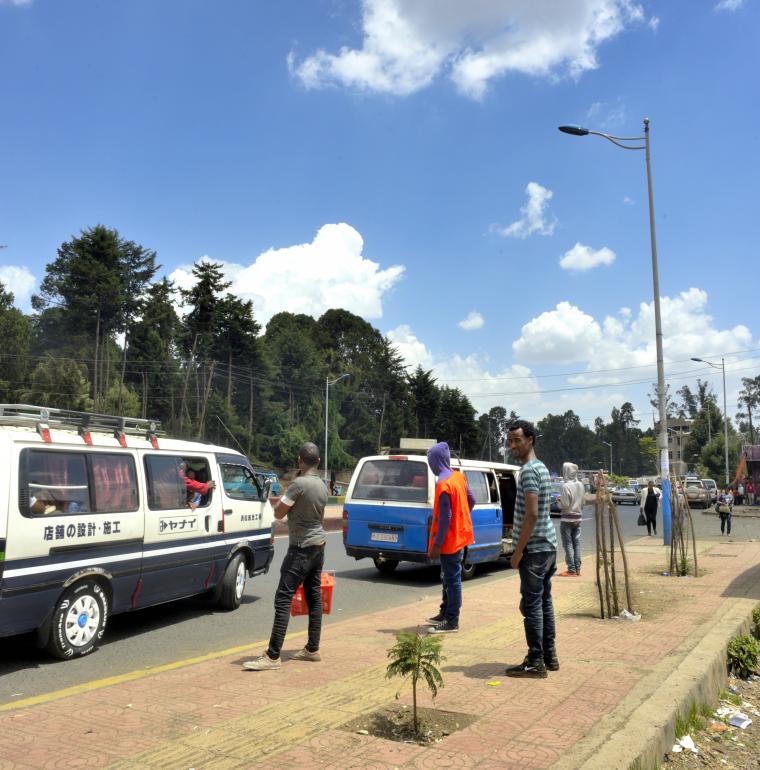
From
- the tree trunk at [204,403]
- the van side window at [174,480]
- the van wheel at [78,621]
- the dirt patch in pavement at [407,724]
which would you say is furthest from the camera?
A: the tree trunk at [204,403]

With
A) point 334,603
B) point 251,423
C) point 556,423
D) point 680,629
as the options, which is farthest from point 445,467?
point 556,423

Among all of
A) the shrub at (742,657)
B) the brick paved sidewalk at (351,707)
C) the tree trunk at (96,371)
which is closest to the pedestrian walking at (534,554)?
the brick paved sidewalk at (351,707)

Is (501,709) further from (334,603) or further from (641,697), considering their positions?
(334,603)

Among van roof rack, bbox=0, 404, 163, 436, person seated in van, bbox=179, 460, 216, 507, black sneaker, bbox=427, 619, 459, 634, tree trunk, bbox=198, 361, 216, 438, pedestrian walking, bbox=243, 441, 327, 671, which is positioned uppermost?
tree trunk, bbox=198, 361, 216, 438

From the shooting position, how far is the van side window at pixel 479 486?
41.0 feet

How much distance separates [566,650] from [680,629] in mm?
1646

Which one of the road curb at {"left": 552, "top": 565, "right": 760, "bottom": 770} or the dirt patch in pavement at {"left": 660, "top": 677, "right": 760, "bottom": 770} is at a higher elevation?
the road curb at {"left": 552, "top": 565, "right": 760, "bottom": 770}

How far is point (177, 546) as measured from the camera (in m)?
7.83

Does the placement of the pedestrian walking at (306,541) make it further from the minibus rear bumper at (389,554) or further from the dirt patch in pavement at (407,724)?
the minibus rear bumper at (389,554)

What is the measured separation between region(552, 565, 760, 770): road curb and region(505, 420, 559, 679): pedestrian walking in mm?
743

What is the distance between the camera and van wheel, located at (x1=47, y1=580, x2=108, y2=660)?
6.38m

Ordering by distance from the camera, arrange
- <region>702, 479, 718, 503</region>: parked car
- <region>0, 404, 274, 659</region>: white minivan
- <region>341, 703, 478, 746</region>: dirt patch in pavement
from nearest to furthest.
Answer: <region>341, 703, 478, 746</region>: dirt patch in pavement
<region>0, 404, 274, 659</region>: white minivan
<region>702, 479, 718, 503</region>: parked car

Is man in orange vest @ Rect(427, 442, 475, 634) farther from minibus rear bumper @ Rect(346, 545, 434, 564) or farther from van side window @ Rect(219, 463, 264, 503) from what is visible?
minibus rear bumper @ Rect(346, 545, 434, 564)

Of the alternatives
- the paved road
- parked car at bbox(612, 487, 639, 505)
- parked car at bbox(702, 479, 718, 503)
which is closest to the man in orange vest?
the paved road
